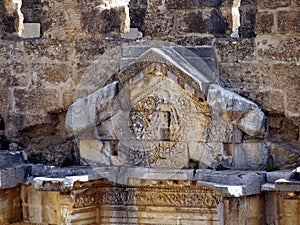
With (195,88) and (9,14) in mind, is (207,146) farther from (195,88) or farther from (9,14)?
(9,14)

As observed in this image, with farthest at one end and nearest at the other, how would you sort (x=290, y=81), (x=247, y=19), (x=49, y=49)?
(x=247, y=19) < (x=49, y=49) < (x=290, y=81)

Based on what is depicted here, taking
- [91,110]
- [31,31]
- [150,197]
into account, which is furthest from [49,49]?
[31,31]

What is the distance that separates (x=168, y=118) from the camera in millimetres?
16062

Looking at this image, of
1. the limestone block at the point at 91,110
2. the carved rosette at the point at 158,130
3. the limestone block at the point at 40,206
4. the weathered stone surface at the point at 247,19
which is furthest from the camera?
the weathered stone surface at the point at 247,19

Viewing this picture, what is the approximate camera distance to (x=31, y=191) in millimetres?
16641

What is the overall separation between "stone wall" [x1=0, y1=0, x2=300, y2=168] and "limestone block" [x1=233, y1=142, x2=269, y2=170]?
0.09 metres

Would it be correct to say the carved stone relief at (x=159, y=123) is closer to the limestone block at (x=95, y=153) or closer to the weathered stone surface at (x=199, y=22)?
the limestone block at (x=95, y=153)

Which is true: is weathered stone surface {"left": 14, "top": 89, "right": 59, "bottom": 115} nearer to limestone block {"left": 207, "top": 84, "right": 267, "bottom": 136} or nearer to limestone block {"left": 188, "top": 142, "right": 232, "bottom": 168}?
limestone block {"left": 188, "top": 142, "right": 232, "bottom": 168}

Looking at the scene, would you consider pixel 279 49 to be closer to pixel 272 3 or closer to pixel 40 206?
pixel 272 3

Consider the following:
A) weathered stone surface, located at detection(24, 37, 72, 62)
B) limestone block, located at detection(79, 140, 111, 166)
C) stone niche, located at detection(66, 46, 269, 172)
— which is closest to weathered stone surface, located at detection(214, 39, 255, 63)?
stone niche, located at detection(66, 46, 269, 172)

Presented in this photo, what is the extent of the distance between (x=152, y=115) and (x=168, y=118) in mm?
173

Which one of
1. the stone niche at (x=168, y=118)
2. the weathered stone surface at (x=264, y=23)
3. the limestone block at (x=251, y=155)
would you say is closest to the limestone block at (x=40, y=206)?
the stone niche at (x=168, y=118)

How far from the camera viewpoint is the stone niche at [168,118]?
51.9 ft

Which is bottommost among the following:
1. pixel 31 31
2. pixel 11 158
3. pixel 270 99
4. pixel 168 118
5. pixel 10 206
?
pixel 10 206
